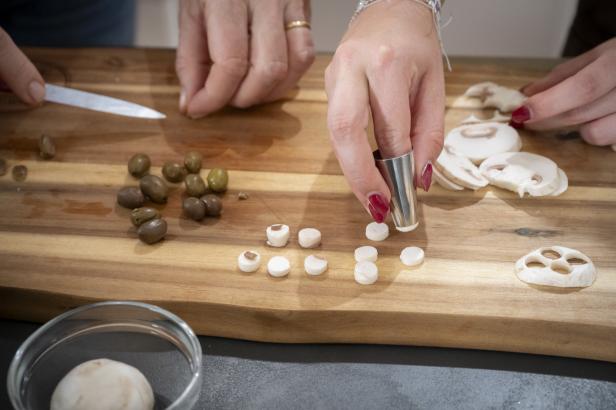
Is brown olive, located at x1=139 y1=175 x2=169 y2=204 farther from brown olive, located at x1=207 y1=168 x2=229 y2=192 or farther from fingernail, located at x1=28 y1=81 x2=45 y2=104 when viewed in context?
fingernail, located at x1=28 y1=81 x2=45 y2=104

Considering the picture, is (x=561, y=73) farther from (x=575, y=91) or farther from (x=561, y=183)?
(x=561, y=183)

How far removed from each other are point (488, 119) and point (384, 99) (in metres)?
0.52

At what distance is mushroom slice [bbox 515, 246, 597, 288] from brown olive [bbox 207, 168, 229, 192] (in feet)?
2.04

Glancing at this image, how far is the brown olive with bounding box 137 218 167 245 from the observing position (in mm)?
1189

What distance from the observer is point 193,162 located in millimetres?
1405

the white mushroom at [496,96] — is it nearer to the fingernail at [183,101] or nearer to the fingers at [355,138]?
the fingers at [355,138]

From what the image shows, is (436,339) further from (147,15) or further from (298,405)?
(147,15)

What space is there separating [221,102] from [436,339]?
847 millimetres

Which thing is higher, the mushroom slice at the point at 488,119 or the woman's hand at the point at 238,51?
the woman's hand at the point at 238,51

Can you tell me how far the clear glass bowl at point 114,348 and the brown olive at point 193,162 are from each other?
0.53 m

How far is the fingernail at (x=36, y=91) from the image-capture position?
156 centimetres

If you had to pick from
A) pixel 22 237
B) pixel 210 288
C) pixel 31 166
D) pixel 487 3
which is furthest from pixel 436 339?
pixel 487 3

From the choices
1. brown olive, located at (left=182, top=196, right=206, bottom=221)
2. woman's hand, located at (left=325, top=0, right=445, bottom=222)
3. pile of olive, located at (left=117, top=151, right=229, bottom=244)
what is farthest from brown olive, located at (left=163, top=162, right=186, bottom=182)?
woman's hand, located at (left=325, top=0, right=445, bottom=222)

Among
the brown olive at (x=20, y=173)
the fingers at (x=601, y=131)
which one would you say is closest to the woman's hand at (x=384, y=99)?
the fingers at (x=601, y=131)
